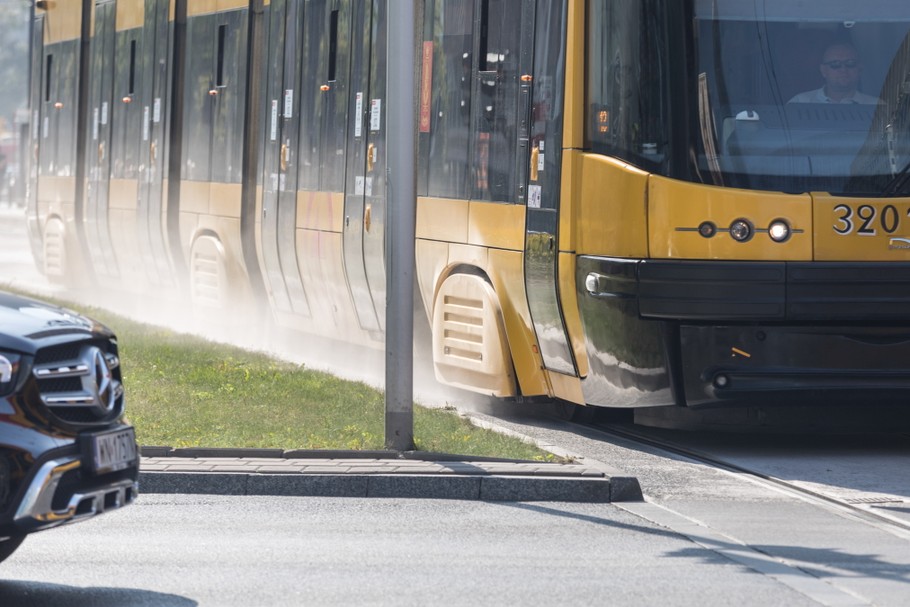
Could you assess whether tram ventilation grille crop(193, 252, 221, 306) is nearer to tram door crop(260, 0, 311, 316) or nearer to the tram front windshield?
tram door crop(260, 0, 311, 316)

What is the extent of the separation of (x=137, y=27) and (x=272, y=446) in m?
11.9

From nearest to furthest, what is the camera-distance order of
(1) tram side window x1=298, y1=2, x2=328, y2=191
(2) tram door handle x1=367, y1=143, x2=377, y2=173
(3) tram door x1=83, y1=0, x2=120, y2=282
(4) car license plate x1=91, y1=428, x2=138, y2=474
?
(4) car license plate x1=91, y1=428, x2=138, y2=474 → (2) tram door handle x1=367, y1=143, x2=377, y2=173 → (1) tram side window x1=298, y1=2, x2=328, y2=191 → (3) tram door x1=83, y1=0, x2=120, y2=282

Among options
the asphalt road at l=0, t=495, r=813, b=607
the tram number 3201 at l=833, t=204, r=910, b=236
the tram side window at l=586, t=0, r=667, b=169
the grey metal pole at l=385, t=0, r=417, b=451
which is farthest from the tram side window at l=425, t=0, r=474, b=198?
the asphalt road at l=0, t=495, r=813, b=607

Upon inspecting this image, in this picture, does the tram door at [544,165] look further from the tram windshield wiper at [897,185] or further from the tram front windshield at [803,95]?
the tram windshield wiper at [897,185]

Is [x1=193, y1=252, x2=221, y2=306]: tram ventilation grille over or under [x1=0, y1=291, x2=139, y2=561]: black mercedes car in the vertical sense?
over

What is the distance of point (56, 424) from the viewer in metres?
5.93

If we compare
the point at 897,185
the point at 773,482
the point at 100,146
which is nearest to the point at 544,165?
the point at 897,185

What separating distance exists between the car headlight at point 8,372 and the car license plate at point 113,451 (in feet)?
1.22

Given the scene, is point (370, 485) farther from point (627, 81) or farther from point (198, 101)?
point (198, 101)

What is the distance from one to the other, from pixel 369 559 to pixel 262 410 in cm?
433

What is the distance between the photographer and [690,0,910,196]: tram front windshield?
1009cm

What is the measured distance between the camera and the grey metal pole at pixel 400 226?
989 centimetres

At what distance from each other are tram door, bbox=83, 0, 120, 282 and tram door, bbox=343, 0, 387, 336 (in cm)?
815

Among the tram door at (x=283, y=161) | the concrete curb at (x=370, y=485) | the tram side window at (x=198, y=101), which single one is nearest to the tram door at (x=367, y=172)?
the tram door at (x=283, y=161)
